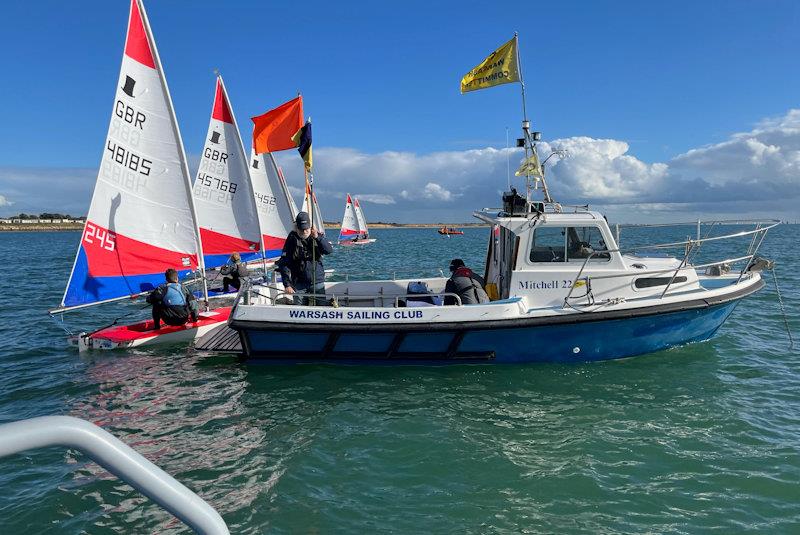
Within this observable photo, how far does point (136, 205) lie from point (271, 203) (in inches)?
376

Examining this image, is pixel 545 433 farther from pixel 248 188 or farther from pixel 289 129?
pixel 248 188

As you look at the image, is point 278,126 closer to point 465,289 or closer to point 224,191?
point 224,191

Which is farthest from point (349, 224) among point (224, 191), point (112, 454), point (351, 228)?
point (112, 454)

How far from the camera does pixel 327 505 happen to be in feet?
17.0

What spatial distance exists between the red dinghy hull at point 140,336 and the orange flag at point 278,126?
4628 mm

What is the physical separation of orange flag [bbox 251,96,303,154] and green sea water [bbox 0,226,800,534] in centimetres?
Result: 552

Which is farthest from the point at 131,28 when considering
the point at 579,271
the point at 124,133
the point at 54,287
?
the point at 54,287

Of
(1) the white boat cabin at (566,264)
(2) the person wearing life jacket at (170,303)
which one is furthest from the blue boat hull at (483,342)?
(2) the person wearing life jacket at (170,303)

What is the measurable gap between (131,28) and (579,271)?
10172mm

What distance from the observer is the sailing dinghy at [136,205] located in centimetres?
1074

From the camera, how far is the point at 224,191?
1630cm

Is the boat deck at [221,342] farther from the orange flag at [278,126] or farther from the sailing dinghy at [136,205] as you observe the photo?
the orange flag at [278,126]

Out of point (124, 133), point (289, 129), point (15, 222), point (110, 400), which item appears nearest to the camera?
point (110, 400)

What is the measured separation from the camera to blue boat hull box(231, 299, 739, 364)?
345 inches
